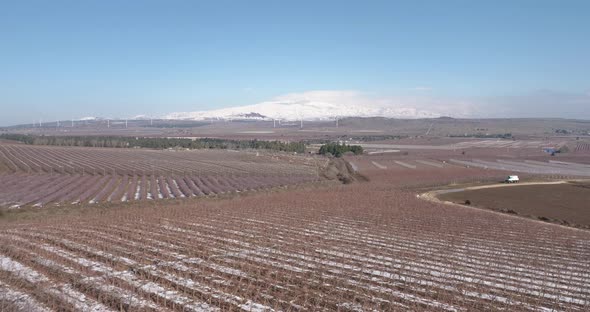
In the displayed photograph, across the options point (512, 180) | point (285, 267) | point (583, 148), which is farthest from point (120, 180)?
point (583, 148)

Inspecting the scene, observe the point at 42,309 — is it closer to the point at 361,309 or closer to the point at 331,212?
the point at 361,309

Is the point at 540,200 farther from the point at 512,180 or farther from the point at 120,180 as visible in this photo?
the point at 120,180

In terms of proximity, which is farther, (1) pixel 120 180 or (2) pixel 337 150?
(2) pixel 337 150

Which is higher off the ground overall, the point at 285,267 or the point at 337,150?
the point at 337,150

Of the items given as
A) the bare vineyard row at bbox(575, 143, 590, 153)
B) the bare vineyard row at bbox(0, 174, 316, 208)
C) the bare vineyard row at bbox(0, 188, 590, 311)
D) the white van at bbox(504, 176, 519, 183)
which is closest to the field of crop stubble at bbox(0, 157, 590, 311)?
the bare vineyard row at bbox(0, 188, 590, 311)

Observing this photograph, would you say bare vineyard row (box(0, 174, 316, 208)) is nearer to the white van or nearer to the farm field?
the farm field

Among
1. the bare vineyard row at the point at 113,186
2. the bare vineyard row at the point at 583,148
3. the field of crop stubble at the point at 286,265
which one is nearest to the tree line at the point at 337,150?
the bare vineyard row at the point at 113,186

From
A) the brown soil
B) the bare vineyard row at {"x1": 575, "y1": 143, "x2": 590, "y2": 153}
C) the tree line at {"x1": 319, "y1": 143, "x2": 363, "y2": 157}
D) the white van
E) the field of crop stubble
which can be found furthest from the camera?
the bare vineyard row at {"x1": 575, "y1": 143, "x2": 590, "y2": 153}
